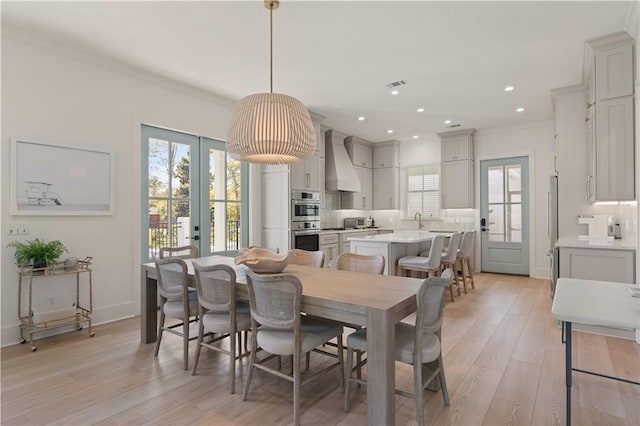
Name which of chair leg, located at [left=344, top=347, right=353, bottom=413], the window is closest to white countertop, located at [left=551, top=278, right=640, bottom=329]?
chair leg, located at [left=344, top=347, right=353, bottom=413]

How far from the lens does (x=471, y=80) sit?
425cm

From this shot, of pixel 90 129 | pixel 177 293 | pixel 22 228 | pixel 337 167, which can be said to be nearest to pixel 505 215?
pixel 337 167

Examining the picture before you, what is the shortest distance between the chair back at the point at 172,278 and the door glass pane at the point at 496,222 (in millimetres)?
5983

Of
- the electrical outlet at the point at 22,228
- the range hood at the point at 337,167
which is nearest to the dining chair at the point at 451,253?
the range hood at the point at 337,167

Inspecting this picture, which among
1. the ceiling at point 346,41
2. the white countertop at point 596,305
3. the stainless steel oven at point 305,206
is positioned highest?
the ceiling at point 346,41

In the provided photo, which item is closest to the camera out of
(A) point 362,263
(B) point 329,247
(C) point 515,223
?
(A) point 362,263

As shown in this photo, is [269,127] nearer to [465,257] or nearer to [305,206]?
[305,206]

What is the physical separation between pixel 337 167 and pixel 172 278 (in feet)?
14.4

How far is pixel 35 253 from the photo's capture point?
303 centimetres

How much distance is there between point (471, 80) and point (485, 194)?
311 cm

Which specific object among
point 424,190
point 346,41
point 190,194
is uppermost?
point 346,41

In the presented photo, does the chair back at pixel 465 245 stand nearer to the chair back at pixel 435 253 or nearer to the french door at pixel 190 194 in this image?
the chair back at pixel 435 253

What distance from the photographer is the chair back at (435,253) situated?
4293 millimetres

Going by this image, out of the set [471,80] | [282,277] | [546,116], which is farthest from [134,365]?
[546,116]
